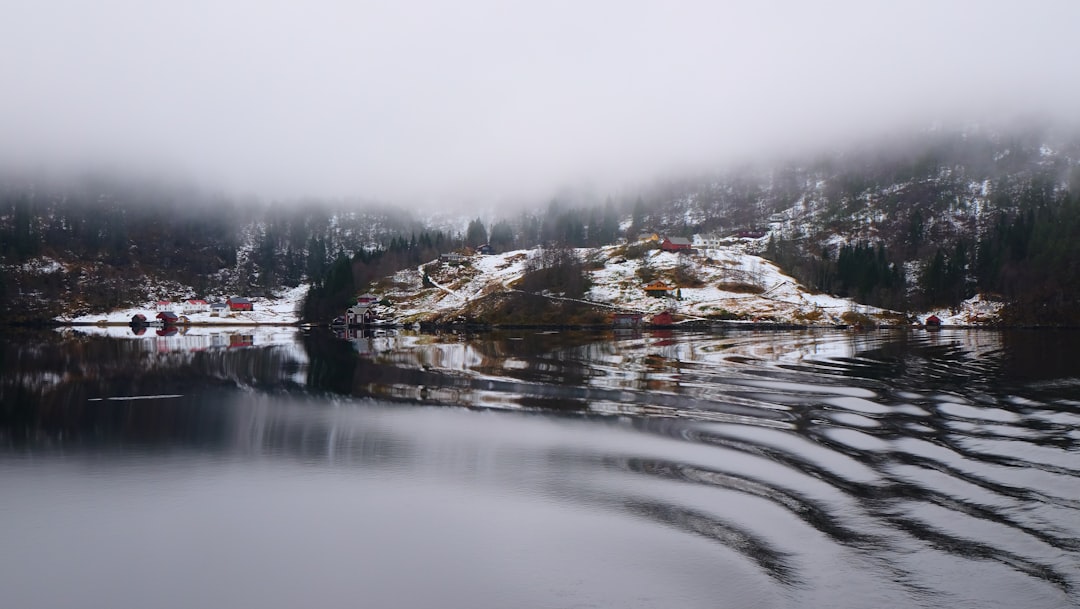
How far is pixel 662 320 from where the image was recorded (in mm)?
167000

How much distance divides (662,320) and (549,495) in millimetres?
142807

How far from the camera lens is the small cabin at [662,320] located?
165750 millimetres

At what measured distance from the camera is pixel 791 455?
31.9 meters

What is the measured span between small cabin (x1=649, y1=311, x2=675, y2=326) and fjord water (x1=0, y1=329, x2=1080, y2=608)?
358ft

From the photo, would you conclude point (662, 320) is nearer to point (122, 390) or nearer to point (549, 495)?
point (122, 390)

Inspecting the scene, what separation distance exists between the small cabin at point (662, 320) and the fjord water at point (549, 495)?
109 metres

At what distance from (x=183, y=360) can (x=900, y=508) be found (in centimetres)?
8421

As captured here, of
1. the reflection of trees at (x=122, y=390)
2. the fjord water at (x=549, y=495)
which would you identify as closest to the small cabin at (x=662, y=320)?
the reflection of trees at (x=122, y=390)

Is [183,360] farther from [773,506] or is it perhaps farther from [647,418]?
[773,506]

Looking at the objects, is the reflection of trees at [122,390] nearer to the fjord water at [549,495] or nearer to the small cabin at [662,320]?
the fjord water at [549,495]

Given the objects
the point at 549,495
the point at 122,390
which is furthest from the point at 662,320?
the point at 549,495

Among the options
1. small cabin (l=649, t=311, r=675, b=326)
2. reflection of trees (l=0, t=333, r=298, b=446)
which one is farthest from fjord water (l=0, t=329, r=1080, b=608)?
small cabin (l=649, t=311, r=675, b=326)

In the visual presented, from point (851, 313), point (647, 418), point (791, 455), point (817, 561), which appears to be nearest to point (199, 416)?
point (647, 418)

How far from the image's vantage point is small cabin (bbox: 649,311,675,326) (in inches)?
6526
